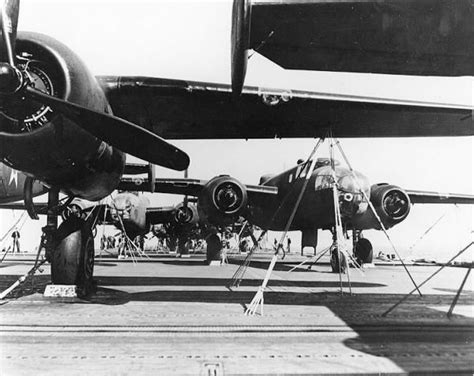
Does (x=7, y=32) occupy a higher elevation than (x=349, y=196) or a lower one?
higher

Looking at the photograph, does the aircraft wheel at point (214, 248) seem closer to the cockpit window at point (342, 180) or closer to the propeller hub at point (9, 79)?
the cockpit window at point (342, 180)

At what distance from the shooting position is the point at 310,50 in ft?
15.8

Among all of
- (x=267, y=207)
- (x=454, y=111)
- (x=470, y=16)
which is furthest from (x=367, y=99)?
(x=267, y=207)

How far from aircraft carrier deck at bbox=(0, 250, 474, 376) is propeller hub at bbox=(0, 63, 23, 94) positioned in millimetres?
2647

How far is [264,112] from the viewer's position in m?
7.64

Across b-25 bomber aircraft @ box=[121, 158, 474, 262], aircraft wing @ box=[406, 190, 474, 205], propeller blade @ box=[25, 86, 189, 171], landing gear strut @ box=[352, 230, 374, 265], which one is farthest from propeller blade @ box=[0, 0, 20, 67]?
aircraft wing @ box=[406, 190, 474, 205]

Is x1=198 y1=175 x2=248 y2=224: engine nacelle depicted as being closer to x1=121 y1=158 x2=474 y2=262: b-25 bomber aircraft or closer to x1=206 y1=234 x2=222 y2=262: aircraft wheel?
x1=121 y1=158 x2=474 y2=262: b-25 bomber aircraft

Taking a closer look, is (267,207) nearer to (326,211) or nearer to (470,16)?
(326,211)

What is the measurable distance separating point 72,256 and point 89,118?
105 inches

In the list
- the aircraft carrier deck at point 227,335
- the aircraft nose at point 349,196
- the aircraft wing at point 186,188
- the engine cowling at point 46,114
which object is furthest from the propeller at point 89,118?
the aircraft wing at point 186,188

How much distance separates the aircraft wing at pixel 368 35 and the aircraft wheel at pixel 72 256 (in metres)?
4.30

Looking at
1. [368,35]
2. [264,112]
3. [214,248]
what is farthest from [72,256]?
[214,248]

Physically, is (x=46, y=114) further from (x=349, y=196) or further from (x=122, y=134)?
(x=349, y=196)

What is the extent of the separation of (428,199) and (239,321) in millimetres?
16323
